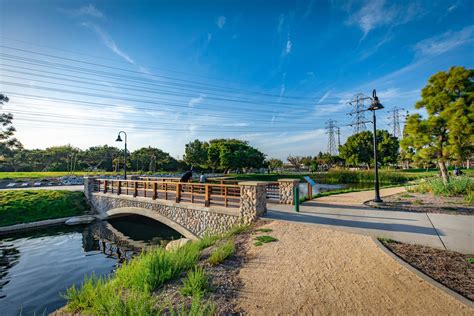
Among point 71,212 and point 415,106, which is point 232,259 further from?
point 415,106

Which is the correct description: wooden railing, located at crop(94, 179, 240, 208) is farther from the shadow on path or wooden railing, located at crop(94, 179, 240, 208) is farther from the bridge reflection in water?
the shadow on path

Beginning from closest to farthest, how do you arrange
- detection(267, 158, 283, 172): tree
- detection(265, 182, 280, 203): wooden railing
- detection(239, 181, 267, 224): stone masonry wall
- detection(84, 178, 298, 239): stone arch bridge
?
1. detection(239, 181, 267, 224): stone masonry wall
2. detection(84, 178, 298, 239): stone arch bridge
3. detection(265, 182, 280, 203): wooden railing
4. detection(267, 158, 283, 172): tree

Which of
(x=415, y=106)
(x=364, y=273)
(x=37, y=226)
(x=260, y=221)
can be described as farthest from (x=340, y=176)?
(x=37, y=226)

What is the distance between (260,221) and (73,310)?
19.8 ft

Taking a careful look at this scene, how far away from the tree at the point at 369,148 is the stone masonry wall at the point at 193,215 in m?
49.8

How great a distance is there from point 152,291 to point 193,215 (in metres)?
6.36

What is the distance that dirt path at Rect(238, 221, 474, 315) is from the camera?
3.45m

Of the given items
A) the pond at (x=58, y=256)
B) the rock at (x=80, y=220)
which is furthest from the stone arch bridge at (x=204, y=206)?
the pond at (x=58, y=256)

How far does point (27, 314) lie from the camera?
18.9ft

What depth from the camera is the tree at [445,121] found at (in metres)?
13.5

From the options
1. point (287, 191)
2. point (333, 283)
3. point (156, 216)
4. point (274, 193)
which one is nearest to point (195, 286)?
point (333, 283)

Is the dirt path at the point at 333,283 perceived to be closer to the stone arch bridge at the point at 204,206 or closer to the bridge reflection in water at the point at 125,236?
the stone arch bridge at the point at 204,206

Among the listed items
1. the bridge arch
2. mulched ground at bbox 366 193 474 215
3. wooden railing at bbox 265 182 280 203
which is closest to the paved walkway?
mulched ground at bbox 366 193 474 215

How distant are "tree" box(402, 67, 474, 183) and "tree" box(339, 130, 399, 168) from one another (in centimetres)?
3699
